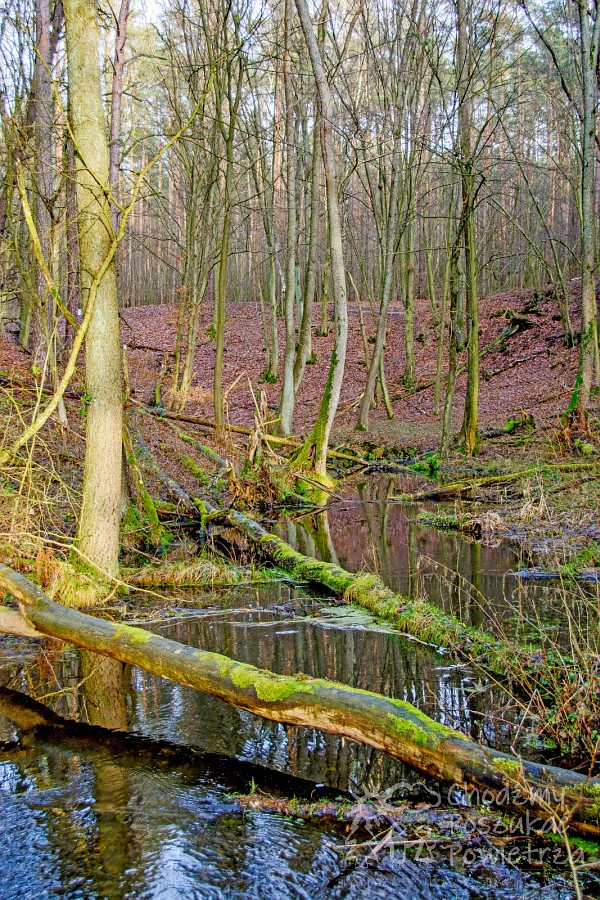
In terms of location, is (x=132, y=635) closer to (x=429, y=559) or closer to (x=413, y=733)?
(x=413, y=733)

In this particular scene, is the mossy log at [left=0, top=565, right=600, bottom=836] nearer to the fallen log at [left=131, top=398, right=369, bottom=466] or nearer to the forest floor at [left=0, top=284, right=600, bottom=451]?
the fallen log at [left=131, top=398, right=369, bottom=466]

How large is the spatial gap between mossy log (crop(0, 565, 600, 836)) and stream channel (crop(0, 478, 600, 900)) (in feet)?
0.77

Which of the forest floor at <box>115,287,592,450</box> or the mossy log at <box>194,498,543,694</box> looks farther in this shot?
the forest floor at <box>115,287,592,450</box>

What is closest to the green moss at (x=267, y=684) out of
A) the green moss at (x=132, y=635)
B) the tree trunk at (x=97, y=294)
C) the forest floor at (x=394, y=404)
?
the green moss at (x=132, y=635)

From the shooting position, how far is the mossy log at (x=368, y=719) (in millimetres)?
3072

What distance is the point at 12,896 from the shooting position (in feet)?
9.31

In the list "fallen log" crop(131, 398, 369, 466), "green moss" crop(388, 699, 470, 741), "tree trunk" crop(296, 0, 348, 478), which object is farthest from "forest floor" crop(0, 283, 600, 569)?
"green moss" crop(388, 699, 470, 741)

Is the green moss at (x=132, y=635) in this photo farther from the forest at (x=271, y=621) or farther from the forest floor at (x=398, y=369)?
the forest floor at (x=398, y=369)

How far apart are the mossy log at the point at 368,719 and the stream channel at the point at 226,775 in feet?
0.77

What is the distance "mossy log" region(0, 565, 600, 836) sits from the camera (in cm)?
307

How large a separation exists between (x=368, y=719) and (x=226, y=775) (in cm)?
95

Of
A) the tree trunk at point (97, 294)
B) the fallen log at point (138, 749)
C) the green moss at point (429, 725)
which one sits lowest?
the fallen log at point (138, 749)

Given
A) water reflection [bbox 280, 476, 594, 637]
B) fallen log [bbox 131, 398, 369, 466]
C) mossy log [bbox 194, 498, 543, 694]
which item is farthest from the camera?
fallen log [bbox 131, 398, 369, 466]

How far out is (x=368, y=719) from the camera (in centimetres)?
360
